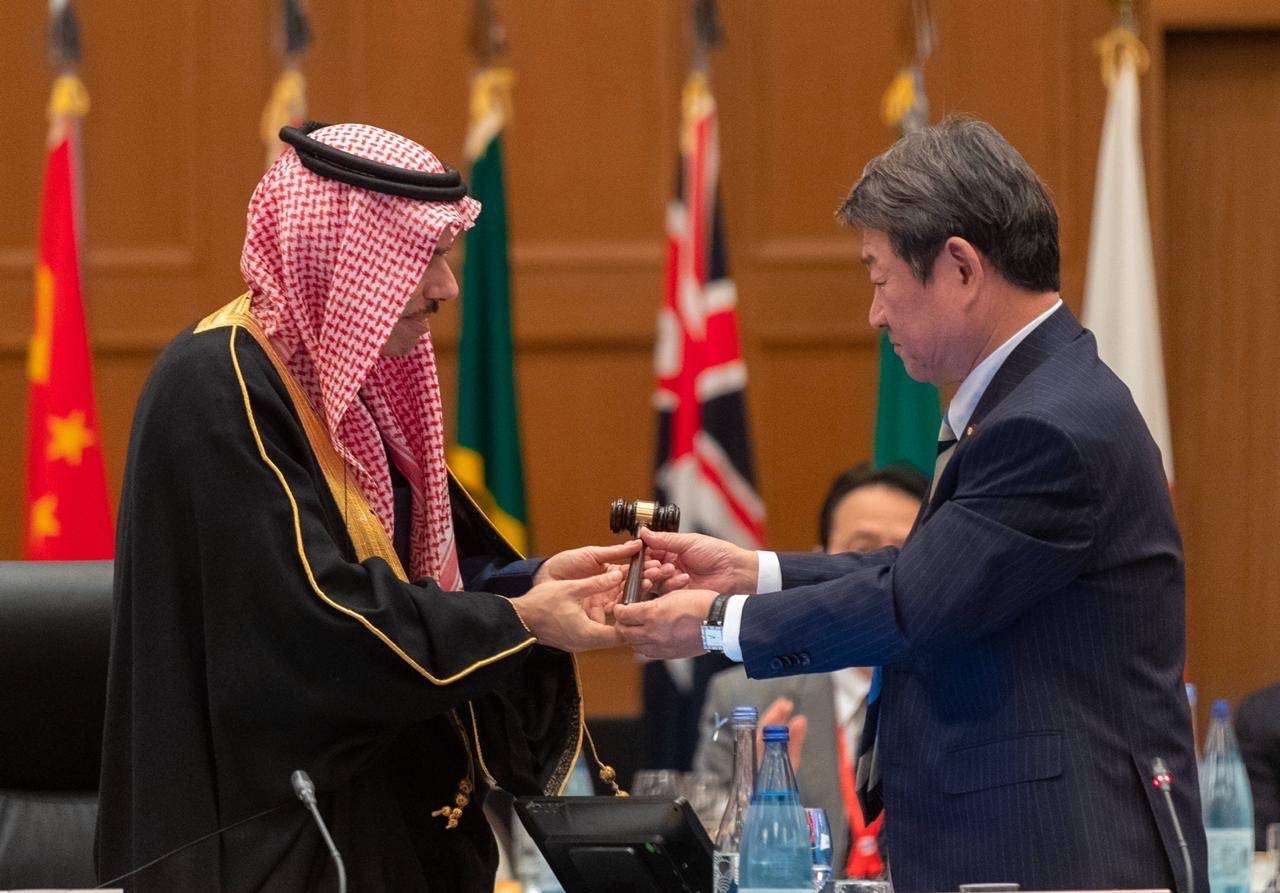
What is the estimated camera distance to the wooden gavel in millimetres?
2887

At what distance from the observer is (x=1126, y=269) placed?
5.49 m

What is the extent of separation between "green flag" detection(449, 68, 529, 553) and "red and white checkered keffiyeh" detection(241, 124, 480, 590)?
2682 mm

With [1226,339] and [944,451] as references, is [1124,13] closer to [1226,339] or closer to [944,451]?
[1226,339]

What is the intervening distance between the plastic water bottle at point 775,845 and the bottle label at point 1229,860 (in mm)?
1216

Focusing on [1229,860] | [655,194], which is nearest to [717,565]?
[1229,860]

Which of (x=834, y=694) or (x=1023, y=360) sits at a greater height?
(x=1023, y=360)

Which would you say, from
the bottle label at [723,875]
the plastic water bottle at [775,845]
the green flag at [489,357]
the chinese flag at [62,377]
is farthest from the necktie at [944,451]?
the chinese flag at [62,377]

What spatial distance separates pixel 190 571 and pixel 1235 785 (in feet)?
7.41

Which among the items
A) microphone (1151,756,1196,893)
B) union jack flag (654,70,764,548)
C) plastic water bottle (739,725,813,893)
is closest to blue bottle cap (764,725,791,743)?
plastic water bottle (739,725,813,893)

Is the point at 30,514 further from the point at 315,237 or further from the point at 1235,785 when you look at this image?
the point at 1235,785

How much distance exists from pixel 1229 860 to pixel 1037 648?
112 centimetres

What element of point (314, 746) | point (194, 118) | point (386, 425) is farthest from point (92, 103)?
point (314, 746)

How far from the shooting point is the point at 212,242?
19.3 feet

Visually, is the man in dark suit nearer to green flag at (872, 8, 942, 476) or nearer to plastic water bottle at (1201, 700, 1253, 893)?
plastic water bottle at (1201, 700, 1253, 893)
